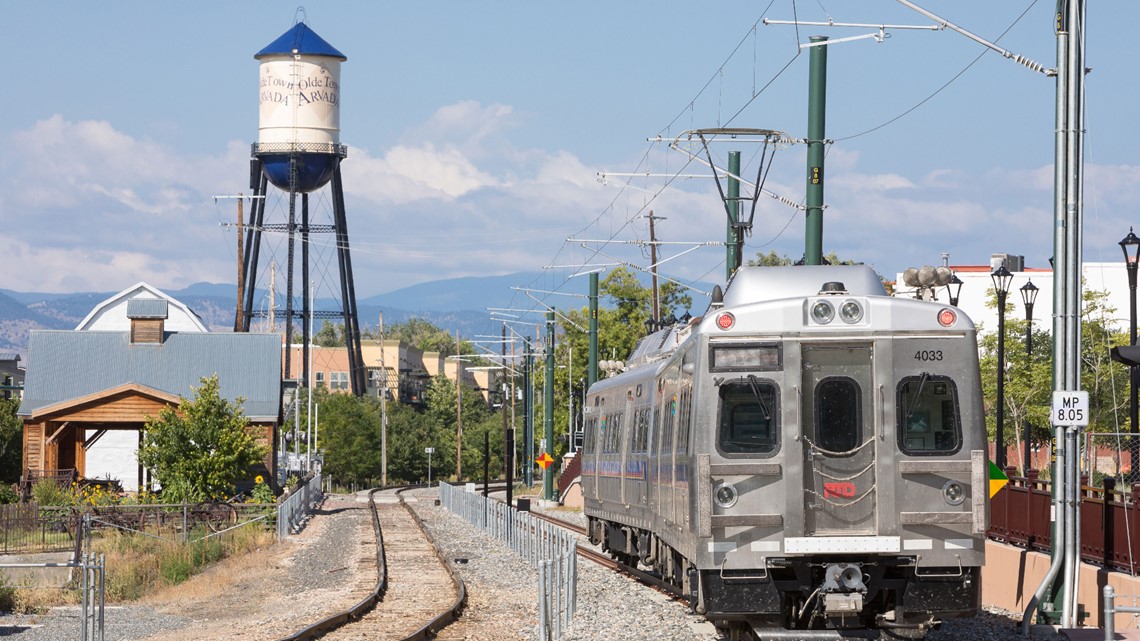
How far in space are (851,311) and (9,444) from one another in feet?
196

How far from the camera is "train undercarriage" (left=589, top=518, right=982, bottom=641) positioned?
1348 cm

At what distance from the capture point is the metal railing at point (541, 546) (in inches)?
629

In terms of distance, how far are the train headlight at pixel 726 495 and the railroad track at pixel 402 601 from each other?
4859 mm

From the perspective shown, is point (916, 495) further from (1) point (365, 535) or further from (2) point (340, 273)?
(2) point (340, 273)

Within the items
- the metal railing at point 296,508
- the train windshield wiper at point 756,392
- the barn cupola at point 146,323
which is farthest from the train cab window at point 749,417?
the barn cupola at point 146,323

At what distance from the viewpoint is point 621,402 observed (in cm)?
2383

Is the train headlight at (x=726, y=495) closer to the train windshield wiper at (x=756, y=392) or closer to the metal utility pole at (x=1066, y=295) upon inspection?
the train windshield wiper at (x=756, y=392)

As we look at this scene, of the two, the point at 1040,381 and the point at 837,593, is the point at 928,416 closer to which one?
the point at 837,593

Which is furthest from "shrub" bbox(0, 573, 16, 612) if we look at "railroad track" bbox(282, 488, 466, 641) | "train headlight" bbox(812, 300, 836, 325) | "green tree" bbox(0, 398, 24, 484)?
"green tree" bbox(0, 398, 24, 484)

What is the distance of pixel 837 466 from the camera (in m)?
13.7

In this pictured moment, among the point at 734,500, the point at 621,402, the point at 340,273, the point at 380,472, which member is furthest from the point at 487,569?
the point at 380,472

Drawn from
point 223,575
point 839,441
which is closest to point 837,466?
point 839,441

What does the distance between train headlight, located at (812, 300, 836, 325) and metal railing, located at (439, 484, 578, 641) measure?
4.01 m

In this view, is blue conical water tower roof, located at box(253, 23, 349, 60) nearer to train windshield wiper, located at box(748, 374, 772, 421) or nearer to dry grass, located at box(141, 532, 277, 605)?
dry grass, located at box(141, 532, 277, 605)
